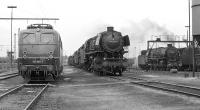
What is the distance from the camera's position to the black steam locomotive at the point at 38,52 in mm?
20766

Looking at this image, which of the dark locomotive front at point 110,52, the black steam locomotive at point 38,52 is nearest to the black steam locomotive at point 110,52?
the dark locomotive front at point 110,52

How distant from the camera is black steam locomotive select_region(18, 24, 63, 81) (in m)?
20.8

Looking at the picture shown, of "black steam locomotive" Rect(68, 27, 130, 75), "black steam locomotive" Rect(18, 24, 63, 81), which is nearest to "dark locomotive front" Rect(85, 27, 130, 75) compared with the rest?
"black steam locomotive" Rect(68, 27, 130, 75)

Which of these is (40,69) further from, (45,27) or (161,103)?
(161,103)

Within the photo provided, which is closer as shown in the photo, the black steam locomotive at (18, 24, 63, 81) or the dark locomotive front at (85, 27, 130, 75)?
the black steam locomotive at (18, 24, 63, 81)

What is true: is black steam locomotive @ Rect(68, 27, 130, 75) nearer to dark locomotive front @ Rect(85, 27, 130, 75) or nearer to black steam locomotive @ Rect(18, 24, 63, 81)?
dark locomotive front @ Rect(85, 27, 130, 75)

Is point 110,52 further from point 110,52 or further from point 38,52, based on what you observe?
point 38,52

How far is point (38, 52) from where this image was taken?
69.9 ft

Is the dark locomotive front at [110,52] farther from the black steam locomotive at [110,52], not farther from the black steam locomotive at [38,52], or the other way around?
the black steam locomotive at [38,52]

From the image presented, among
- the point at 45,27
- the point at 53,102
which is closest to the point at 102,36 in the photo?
the point at 45,27

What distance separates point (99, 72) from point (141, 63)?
1152 inches

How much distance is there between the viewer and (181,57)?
1876 inches

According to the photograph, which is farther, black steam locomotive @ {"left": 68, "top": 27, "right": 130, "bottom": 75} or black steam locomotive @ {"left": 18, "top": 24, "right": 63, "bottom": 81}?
black steam locomotive @ {"left": 68, "top": 27, "right": 130, "bottom": 75}

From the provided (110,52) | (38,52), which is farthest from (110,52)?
(38,52)
